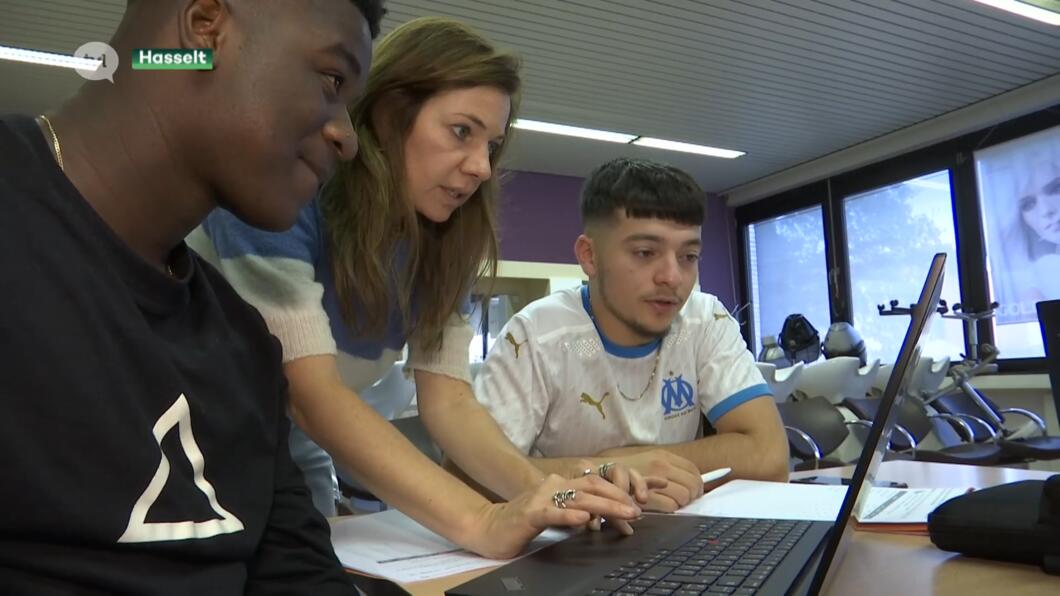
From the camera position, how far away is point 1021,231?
4730mm

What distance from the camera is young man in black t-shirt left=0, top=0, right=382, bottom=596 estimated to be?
470 mm

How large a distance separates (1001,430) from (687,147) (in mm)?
2751

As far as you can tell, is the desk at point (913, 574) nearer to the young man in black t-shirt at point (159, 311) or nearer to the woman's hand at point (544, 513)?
the woman's hand at point (544, 513)

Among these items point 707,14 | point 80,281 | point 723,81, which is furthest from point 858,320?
point 80,281

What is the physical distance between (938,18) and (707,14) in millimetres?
1193

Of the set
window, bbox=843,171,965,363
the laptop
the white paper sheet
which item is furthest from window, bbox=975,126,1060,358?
the laptop

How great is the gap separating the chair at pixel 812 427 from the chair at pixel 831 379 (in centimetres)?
154

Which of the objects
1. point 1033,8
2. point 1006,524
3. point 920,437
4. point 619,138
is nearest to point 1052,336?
point 1006,524

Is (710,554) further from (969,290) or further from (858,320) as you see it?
(858,320)

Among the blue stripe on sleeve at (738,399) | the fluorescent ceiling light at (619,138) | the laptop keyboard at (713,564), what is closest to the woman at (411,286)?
the laptop keyboard at (713,564)

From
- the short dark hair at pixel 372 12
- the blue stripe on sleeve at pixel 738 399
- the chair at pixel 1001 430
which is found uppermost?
the short dark hair at pixel 372 12

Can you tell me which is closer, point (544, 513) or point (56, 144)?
point (56, 144)

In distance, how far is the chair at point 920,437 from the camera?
3.32m

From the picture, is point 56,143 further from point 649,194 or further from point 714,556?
point 649,194
